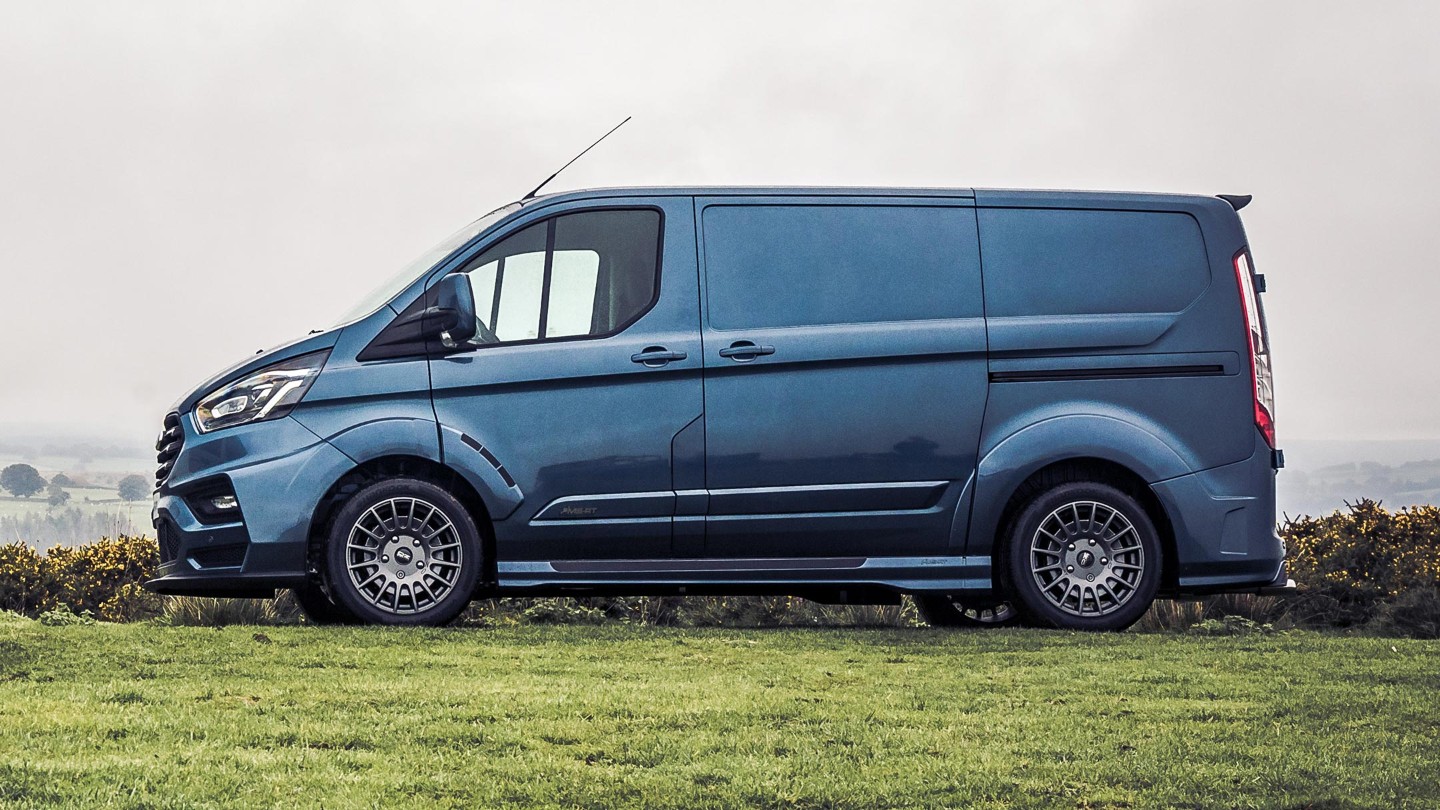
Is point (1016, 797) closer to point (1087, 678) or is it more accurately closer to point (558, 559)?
point (1087, 678)

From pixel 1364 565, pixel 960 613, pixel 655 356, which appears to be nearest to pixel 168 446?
pixel 655 356

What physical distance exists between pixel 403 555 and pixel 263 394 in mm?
1105

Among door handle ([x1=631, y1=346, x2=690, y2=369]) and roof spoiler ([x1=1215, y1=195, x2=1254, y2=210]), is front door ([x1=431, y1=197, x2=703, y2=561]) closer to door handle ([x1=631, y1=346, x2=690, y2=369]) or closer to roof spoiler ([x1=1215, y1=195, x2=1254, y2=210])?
door handle ([x1=631, y1=346, x2=690, y2=369])

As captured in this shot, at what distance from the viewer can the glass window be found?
7.88 meters

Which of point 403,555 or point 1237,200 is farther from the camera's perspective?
point 1237,200

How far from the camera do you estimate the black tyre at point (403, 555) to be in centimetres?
771

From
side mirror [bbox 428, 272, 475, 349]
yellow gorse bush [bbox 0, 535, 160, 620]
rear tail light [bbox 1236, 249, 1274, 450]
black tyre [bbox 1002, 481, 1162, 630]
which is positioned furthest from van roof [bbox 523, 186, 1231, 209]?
yellow gorse bush [bbox 0, 535, 160, 620]

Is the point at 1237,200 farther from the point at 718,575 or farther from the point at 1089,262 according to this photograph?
the point at 718,575

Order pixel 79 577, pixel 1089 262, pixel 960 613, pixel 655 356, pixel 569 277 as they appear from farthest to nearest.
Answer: pixel 79 577, pixel 960 613, pixel 1089 262, pixel 569 277, pixel 655 356

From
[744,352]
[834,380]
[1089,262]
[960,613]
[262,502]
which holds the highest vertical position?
[1089,262]

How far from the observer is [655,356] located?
25.6 feet

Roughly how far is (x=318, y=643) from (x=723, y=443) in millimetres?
2233

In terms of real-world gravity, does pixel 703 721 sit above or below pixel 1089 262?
below

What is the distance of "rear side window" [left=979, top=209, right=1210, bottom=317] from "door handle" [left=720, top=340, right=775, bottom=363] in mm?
1257
